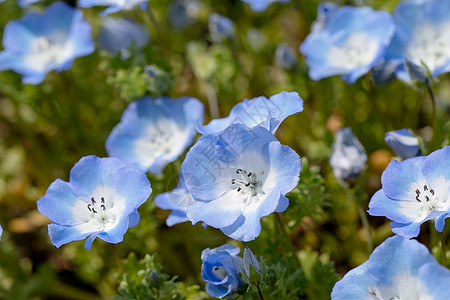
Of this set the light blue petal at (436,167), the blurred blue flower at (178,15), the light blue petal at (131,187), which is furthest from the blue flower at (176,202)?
the blurred blue flower at (178,15)

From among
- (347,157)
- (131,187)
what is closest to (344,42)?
(347,157)

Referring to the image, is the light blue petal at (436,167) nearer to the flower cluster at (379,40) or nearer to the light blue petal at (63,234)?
the flower cluster at (379,40)

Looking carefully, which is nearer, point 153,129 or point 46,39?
point 153,129

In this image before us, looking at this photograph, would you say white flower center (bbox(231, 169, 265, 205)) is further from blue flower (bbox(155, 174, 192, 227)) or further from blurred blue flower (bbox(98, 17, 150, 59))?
blurred blue flower (bbox(98, 17, 150, 59))

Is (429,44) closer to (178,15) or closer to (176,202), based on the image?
(176,202)

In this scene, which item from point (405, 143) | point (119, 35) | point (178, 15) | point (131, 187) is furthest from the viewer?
point (178, 15)

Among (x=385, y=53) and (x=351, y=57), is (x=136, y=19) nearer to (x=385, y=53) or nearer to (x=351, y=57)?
(x=351, y=57)

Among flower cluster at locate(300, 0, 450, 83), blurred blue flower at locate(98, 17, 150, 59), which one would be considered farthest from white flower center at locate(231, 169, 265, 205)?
blurred blue flower at locate(98, 17, 150, 59)

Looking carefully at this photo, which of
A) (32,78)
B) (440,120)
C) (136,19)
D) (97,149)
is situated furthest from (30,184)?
(440,120)
